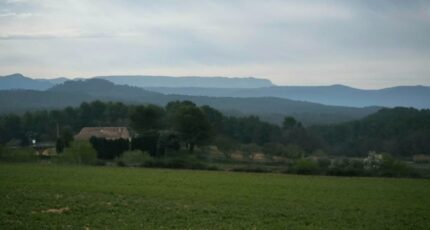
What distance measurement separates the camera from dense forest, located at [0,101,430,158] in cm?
8212

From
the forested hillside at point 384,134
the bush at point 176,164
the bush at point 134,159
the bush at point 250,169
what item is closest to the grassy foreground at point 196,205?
the bush at point 250,169

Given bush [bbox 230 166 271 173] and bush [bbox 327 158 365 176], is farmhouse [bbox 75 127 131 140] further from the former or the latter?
bush [bbox 327 158 365 176]

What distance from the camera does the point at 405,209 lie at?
83.9 feet

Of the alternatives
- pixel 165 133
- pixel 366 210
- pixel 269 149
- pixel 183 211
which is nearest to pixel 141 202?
pixel 183 211

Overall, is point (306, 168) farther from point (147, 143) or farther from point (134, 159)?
→ point (147, 143)

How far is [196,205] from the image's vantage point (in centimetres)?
2384

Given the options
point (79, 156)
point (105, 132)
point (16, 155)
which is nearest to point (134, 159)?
point (79, 156)

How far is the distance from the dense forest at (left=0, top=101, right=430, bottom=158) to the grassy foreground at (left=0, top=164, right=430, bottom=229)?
150ft

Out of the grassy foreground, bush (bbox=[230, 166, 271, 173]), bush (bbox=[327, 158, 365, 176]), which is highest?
the grassy foreground

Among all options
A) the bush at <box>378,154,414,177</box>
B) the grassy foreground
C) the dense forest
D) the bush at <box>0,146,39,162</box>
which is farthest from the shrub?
the grassy foreground

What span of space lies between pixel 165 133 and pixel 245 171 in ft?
97.0

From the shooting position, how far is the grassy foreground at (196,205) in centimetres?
1834

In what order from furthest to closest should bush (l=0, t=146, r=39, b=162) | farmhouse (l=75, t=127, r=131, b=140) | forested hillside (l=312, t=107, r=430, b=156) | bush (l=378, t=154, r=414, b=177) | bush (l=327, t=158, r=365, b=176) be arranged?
forested hillside (l=312, t=107, r=430, b=156)
farmhouse (l=75, t=127, r=131, b=140)
bush (l=0, t=146, r=39, b=162)
bush (l=378, t=154, r=414, b=177)
bush (l=327, t=158, r=365, b=176)

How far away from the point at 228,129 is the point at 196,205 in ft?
274
